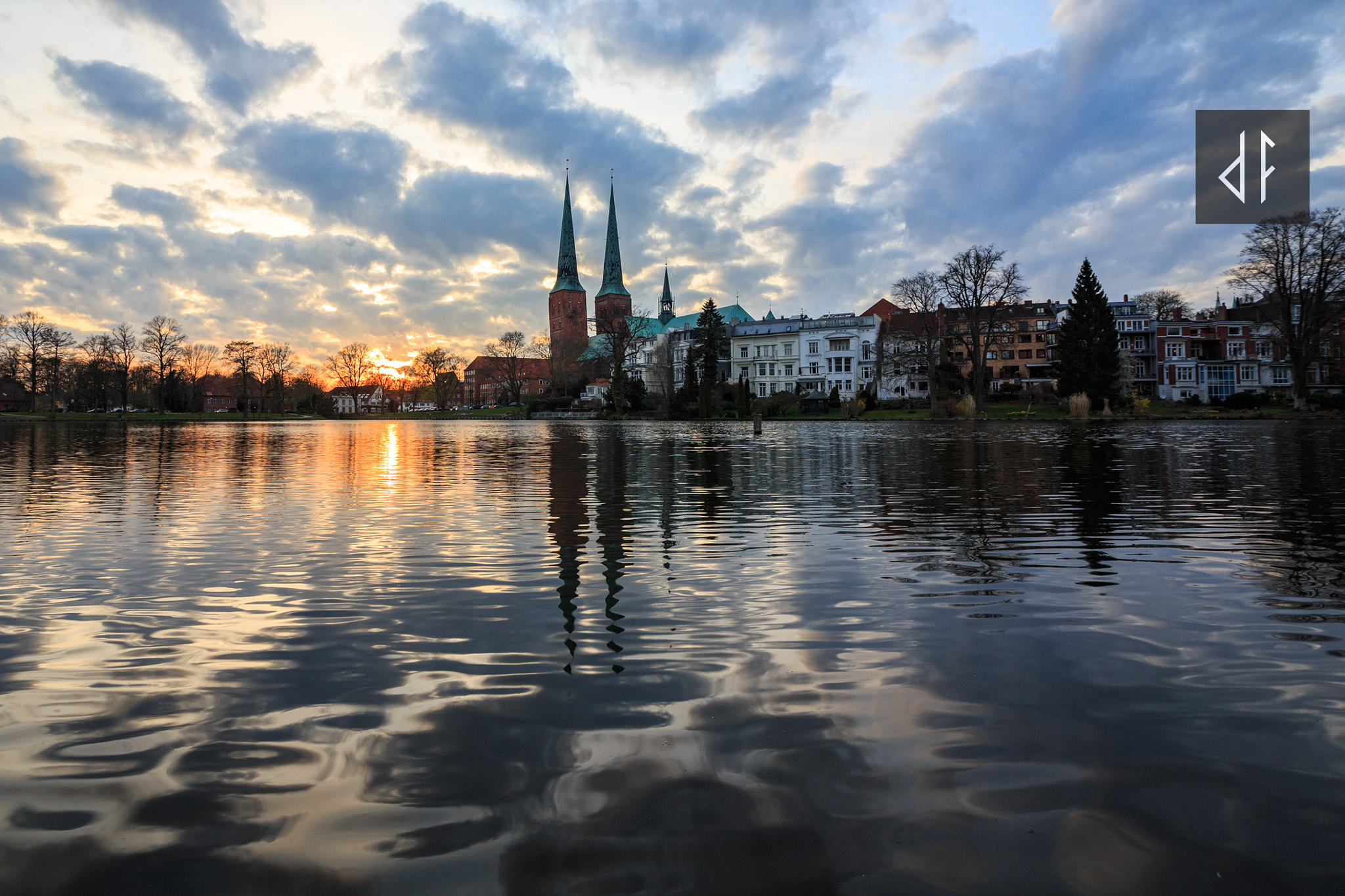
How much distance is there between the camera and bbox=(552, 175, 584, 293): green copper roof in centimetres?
14725

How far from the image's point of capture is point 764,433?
136 feet

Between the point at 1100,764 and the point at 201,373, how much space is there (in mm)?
145315

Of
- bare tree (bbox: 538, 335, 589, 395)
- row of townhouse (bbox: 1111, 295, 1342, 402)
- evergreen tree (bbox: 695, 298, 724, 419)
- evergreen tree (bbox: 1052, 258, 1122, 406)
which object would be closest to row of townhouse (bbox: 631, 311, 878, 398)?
evergreen tree (bbox: 695, 298, 724, 419)

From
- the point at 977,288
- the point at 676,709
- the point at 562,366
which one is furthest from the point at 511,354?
the point at 676,709

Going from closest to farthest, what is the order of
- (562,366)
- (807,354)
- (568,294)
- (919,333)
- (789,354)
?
1. (919,333)
2. (807,354)
3. (789,354)
4. (562,366)
5. (568,294)

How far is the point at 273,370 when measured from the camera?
4532 inches

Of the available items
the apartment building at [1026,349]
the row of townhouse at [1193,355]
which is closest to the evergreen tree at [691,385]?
the apartment building at [1026,349]

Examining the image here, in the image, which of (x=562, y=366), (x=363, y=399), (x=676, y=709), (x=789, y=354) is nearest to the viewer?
(x=676, y=709)

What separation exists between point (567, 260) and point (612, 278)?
10.2 meters

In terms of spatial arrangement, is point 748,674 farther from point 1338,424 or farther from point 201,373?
point 201,373

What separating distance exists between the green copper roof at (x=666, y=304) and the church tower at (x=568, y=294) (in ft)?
31.0

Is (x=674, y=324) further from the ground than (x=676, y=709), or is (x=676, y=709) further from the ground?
(x=674, y=324)

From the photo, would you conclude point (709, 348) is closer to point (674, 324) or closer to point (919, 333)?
point (919, 333)

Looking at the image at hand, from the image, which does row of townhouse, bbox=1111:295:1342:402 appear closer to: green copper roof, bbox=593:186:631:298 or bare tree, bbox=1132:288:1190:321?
bare tree, bbox=1132:288:1190:321
